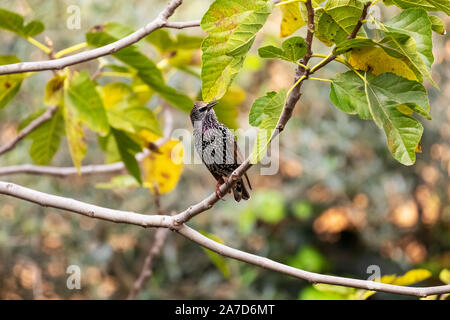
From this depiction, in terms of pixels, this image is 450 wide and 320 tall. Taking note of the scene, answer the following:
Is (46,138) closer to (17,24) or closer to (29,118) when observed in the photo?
(29,118)

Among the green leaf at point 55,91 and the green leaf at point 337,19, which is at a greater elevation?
the green leaf at point 55,91

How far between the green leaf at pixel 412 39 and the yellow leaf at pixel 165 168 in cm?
120

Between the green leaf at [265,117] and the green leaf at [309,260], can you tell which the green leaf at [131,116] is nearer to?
the green leaf at [265,117]

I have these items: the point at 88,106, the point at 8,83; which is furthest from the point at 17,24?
the point at 88,106

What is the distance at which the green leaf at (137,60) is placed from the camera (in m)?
1.75

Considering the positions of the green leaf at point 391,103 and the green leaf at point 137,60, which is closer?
the green leaf at point 391,103

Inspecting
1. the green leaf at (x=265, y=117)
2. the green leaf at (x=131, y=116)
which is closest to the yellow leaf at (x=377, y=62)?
the green leaf at (x=265, y=117)

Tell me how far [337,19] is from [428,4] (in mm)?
201

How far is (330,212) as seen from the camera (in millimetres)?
4898

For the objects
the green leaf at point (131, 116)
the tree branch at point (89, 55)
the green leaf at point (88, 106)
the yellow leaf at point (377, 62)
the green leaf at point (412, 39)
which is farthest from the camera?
the green leaf at point (131, 116)

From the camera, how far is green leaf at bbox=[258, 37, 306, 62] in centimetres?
110
